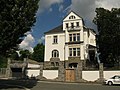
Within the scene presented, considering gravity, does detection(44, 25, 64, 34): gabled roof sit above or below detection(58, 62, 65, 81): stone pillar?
above

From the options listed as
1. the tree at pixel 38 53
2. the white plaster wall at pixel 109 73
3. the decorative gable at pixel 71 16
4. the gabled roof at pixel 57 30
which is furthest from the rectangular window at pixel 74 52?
the tree at pixel 38 53

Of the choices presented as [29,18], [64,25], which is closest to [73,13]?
[64,25]

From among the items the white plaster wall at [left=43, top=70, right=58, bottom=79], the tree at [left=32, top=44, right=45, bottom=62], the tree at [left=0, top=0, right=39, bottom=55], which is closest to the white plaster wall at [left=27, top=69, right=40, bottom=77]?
the white plaster wall at [left=43, top=70, right=58, bottom=79]

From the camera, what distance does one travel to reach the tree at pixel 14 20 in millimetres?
23734

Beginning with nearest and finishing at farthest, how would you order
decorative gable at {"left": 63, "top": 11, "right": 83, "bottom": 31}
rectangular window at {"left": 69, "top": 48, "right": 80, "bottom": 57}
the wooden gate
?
the wooden gate < rectangular window at {"left": 69, "top": 48, "right": 80, "bottom": 57} < decorative gable at {"left": 63, "top": 11, "right": 83, "bottom": 31}

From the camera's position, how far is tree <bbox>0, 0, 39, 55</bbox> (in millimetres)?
23734

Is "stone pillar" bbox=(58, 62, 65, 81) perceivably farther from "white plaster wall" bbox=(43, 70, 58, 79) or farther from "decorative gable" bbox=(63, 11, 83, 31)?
"decorative gable" bbox=(63, 11, 83, 31)

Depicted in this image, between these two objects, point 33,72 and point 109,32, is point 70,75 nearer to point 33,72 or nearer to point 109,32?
point 33,72

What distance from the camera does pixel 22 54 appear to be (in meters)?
96.2

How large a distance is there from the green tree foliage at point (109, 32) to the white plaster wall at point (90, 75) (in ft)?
30.8

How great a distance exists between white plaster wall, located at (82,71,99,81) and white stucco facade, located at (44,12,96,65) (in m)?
9.92

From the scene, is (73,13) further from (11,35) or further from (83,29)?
(11,35)

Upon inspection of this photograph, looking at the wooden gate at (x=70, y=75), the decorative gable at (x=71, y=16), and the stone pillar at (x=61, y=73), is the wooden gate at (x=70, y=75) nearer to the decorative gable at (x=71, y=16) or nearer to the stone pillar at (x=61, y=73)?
the stone pillar at (x=61, y=73)

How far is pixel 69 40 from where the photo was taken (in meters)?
55.2
